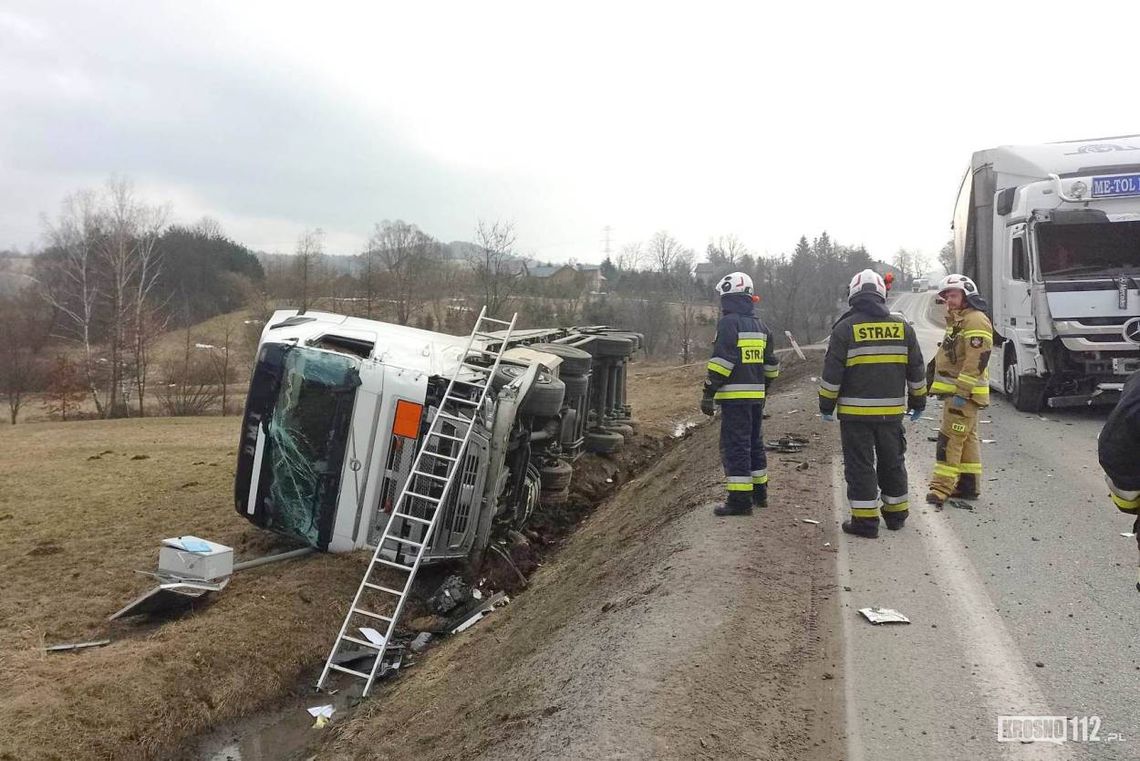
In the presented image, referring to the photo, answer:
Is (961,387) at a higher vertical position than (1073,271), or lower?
lower

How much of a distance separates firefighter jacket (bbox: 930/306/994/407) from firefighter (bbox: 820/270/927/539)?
2.53 feet

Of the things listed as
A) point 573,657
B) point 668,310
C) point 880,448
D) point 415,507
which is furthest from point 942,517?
point 668,310

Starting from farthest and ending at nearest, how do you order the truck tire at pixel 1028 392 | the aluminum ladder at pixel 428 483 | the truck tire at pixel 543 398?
the truck tire at pixel 1028 392
the truck tire at pixel 543 398
the aluminum ladder at pixel 428 483

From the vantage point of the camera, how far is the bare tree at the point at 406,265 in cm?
4047

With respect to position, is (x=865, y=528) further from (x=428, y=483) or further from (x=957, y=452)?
(x=428, y=483)

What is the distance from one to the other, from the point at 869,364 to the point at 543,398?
2742 mm

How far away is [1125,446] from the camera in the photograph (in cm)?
230

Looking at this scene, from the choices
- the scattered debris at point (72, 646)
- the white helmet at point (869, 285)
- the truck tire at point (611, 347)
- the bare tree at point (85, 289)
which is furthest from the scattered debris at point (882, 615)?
the bare tree at point (85, 289)

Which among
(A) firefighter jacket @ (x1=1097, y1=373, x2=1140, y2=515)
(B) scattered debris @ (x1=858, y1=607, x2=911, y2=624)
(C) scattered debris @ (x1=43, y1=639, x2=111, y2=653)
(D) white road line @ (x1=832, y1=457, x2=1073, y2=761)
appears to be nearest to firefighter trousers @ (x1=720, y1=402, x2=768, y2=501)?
(D) white road line @ (x1=832, y1=457, x2=1073, y2=761)

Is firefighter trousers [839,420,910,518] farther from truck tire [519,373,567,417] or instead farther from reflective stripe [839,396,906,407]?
truck tire [519,373,567,417]

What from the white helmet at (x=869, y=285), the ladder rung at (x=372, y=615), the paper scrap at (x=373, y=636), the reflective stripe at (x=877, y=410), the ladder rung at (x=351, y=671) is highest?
the white helmet at (x=869, y=285)

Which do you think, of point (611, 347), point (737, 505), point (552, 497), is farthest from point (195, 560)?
point (611, 347)

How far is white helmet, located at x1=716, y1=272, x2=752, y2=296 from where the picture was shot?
18.0 feet

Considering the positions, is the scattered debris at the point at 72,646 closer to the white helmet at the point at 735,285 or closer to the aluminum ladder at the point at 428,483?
the aluminum ladder at the point at 428,483
